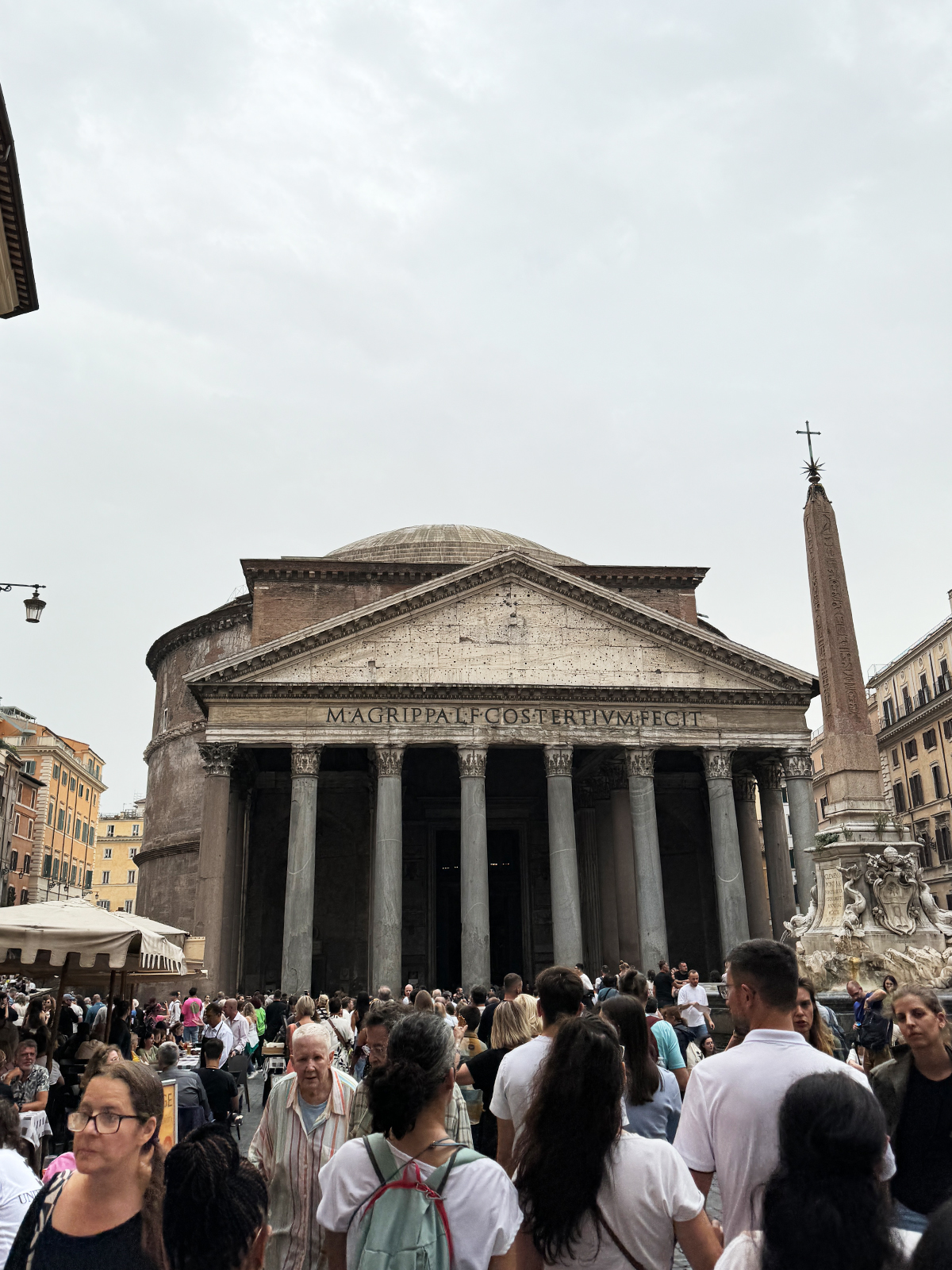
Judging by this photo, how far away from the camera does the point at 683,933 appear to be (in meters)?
31.7

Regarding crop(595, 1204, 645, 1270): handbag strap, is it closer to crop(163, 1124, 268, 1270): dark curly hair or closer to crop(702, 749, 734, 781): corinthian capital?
crop(163, 1124, 268, 1270): dark curly hair

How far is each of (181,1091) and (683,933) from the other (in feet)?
89.5

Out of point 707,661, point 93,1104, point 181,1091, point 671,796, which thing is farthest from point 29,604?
point 671,796

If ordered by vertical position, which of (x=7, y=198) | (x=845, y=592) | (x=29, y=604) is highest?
(x=7, y=198)

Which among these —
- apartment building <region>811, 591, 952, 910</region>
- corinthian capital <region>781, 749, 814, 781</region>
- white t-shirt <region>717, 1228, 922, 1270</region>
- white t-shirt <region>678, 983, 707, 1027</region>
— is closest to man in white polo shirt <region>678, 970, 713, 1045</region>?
white t-shirt <region>678, 983, 707, 1027</region>

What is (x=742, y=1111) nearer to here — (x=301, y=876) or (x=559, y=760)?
(x=301, y=876)

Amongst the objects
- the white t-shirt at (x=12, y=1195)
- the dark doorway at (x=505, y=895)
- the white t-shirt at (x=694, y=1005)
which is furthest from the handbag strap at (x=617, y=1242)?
the dark doorway at (x=505, y=895)

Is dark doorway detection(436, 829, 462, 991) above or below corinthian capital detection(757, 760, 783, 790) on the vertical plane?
→ below

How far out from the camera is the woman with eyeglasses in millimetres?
2605

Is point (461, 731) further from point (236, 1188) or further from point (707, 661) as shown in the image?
point (236, 1188)

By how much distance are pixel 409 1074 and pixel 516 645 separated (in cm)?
2380

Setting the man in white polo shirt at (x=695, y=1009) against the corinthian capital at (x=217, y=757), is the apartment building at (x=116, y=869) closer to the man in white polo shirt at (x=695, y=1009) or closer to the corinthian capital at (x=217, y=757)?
the corinthian capital at (x=217, y=757)

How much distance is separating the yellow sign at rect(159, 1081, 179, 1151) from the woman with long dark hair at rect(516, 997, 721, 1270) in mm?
2639

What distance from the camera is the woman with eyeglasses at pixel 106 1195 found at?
2605mm
